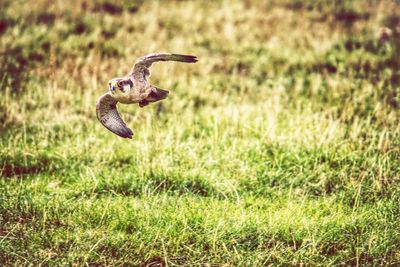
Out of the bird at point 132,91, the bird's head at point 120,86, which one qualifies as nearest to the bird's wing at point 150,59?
the bird at point 132,91

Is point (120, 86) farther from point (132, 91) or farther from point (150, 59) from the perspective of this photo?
point (150, 59)

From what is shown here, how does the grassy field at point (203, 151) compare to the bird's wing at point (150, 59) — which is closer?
the bird's wing at point (150, 59)

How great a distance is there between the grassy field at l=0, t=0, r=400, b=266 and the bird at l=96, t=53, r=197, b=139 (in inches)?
30.1

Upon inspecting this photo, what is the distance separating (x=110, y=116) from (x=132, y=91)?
1.49ft

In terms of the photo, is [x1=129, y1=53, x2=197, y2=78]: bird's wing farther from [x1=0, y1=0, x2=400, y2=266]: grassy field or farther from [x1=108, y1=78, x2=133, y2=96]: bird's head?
[x1=0, y1=0, x2=400, y2=266]: grassy field

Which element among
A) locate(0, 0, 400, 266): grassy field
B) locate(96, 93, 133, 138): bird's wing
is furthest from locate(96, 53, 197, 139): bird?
locate(0, 0, 400, 266): grassy field

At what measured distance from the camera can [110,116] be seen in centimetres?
392

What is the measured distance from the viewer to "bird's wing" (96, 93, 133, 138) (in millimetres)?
3791

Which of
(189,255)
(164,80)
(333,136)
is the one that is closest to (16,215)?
(189,255)

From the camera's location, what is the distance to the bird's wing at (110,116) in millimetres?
3791

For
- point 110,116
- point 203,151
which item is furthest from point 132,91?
point 203,151

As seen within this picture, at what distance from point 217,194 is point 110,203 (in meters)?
0.88

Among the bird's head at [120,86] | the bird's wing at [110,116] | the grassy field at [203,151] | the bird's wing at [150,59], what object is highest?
the bird's wing at [150,59]

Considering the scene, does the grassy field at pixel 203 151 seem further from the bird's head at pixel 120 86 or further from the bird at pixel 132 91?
the bird's head at pixel 120 86
